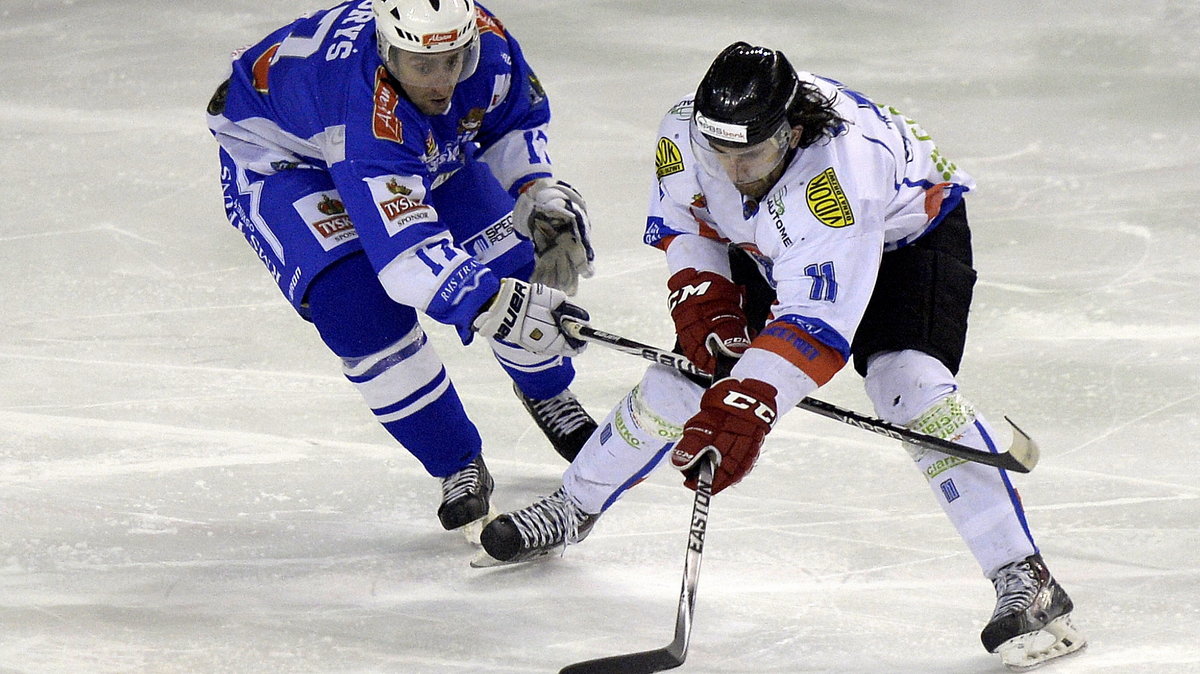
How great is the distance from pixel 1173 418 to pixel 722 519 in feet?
3.77

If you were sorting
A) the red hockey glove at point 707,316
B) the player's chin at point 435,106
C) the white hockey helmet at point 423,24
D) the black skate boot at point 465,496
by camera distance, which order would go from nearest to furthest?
the red hockey glove at point 707,316
the white hockey helmet at point 423,24
the player's chin at point 435,106
the black skate boot at point 465,496

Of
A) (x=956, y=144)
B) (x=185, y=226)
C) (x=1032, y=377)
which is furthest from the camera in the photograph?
(x=956, y=144)

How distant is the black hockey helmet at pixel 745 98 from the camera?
2320mm

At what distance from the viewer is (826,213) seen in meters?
2.34

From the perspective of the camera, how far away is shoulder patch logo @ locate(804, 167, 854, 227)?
7.68 feet

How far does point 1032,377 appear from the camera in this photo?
367 centimetres

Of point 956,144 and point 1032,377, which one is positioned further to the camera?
point 956,144

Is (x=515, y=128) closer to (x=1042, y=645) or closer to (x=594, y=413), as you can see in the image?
(x=594, y=413)

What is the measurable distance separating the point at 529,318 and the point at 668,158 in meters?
0.40

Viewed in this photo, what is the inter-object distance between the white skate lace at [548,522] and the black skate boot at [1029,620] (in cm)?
82

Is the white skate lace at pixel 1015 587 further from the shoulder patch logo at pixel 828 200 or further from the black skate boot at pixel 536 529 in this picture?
the black skate boot at pixel 536 529

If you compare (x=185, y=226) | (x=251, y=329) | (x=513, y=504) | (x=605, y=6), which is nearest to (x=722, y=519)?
(x=513, y=504)

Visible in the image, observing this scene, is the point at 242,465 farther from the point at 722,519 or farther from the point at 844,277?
the point at 844,277

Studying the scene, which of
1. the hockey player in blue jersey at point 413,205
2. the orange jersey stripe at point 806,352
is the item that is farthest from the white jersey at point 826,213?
the hockey player in blue jersey at point 413,205
